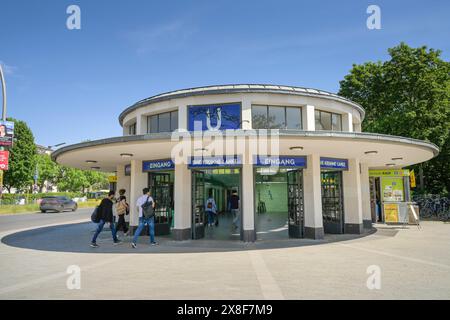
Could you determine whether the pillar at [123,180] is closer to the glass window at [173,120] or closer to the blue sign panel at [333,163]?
the glass window at [173,120]

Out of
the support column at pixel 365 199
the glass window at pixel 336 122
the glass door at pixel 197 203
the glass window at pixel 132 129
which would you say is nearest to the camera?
the glass door at pixel 197 203

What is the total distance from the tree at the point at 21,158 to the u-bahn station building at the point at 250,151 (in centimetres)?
3557

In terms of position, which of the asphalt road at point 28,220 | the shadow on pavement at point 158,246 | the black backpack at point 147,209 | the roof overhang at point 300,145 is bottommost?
the asphalt road at point 28,220

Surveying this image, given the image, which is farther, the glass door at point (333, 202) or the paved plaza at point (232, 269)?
the glass door at point (333, 202)

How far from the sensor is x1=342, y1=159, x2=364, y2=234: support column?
489 inches

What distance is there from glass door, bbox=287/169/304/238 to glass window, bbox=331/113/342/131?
278 cm

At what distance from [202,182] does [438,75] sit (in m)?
20.8

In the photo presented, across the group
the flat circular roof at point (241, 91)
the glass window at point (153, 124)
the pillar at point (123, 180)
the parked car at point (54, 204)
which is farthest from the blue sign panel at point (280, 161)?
the parked car at point (54, 204)

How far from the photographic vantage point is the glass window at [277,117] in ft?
38.2

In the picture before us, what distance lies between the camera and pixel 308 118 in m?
11.8

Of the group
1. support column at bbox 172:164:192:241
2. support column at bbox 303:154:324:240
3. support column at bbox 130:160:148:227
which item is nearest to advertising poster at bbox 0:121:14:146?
support column at bbox 130:160:148:227

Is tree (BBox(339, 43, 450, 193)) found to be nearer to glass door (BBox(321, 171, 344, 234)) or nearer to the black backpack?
glass door (BBox(321, 171, 344, 234))

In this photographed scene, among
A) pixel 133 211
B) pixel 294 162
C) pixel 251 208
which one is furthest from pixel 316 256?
pixel 133 211
